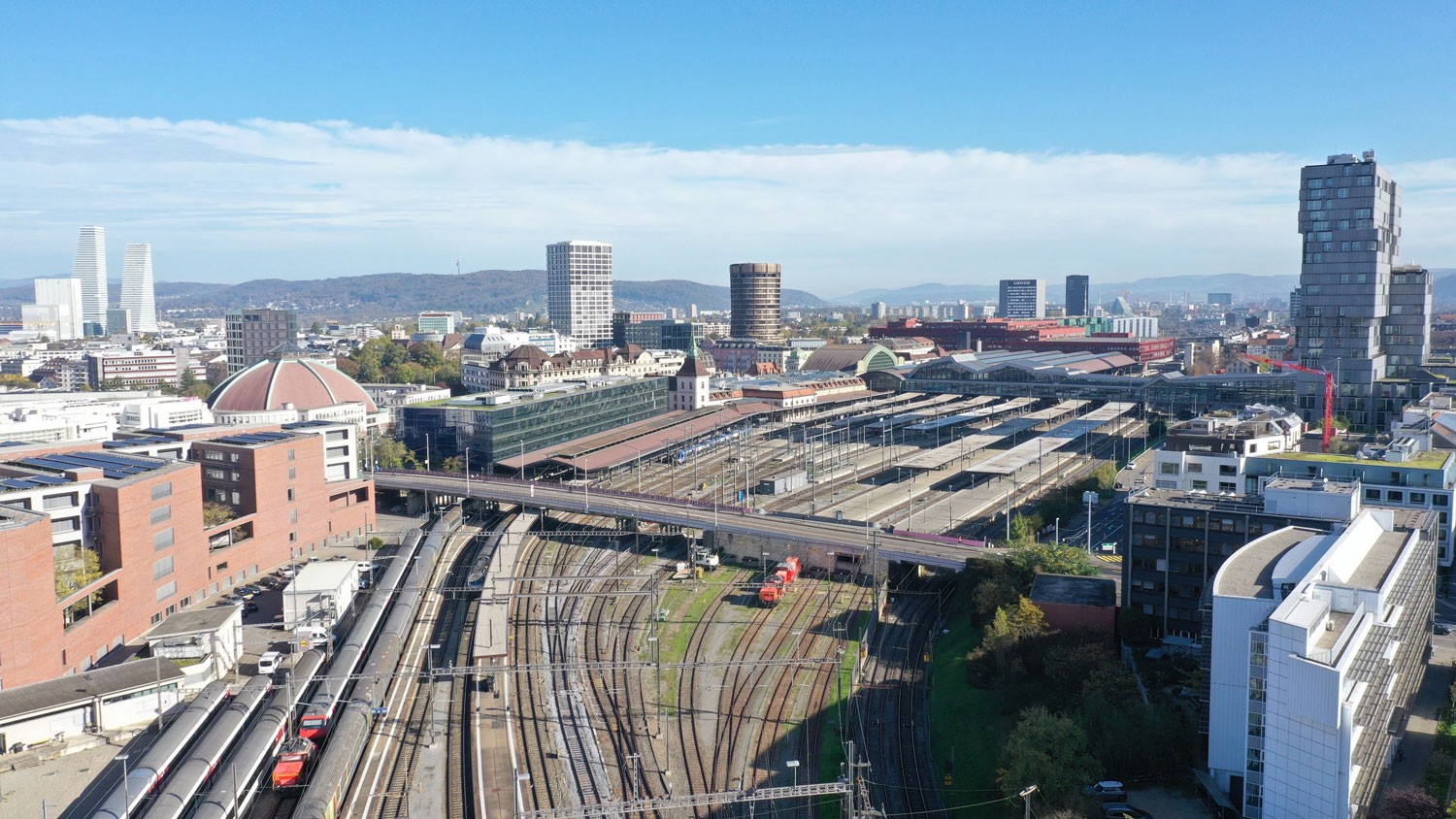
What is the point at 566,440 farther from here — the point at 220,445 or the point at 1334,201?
the point at 1334,201

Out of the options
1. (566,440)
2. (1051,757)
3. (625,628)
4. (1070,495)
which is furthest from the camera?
(566,440)

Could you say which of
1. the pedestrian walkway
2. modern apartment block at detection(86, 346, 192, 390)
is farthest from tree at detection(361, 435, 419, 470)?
modern apartment block at detection(86, 346, 192, 390)

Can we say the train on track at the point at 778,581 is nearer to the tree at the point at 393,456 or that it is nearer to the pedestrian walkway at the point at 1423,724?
the pedestrian walkway at the point at 1423,724

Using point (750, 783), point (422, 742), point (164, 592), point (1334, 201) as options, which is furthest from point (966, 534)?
point (1334, 201)

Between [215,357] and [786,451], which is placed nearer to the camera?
[786,451]

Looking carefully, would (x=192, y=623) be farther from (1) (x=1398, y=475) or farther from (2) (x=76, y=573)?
(1) (x=1398, y=475)

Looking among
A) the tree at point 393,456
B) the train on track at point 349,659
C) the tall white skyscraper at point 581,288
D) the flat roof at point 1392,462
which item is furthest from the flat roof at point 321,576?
the tall white skyscraper at point 581,288

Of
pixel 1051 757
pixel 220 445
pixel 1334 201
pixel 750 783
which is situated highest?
pixel 1334 201

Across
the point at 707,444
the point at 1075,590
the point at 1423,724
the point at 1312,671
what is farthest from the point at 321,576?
the point at 707,444
